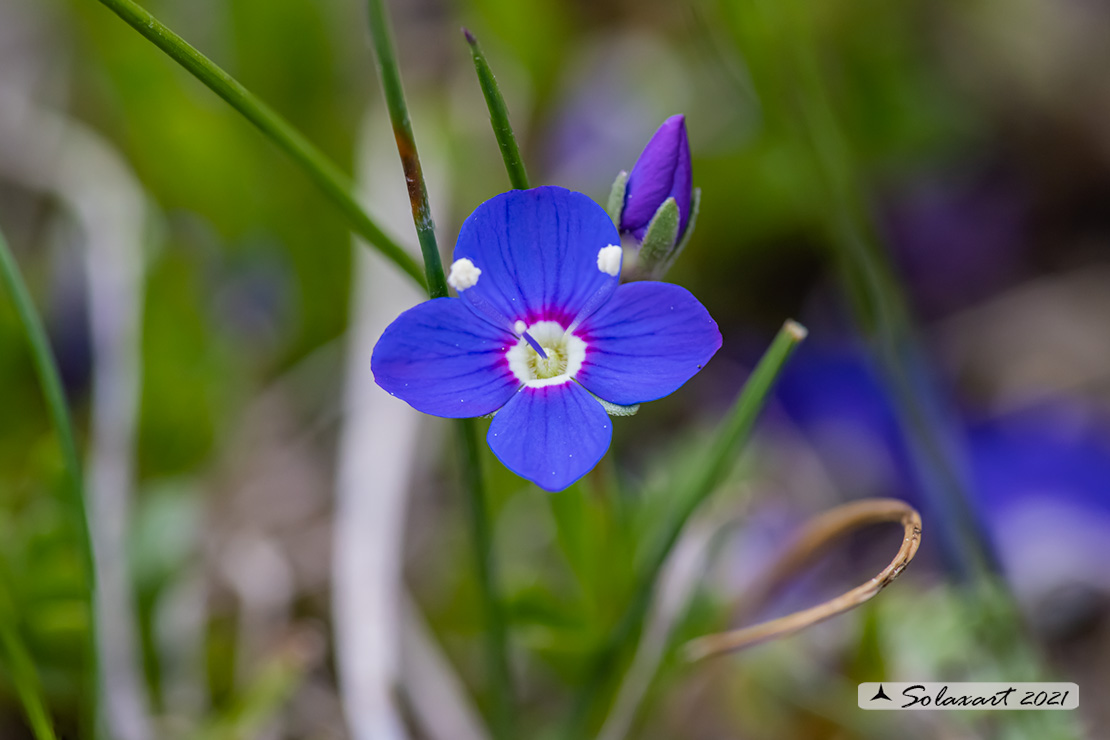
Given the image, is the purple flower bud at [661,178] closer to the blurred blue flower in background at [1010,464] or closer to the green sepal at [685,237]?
the green sepal at [685,237]

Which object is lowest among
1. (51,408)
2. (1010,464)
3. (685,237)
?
(51,408)

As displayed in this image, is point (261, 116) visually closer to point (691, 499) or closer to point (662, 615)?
point (691, 499)

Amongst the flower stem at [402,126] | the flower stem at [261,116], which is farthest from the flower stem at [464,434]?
the flower stem at [261,116]

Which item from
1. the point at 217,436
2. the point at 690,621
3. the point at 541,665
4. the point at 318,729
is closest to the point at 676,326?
the point at 690,621

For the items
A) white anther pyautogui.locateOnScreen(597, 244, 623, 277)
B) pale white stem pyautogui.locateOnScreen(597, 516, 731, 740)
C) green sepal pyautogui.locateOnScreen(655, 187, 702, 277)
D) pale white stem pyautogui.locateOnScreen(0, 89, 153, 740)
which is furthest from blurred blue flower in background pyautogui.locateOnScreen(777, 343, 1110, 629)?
pale white stem pyautogui.locateOnScreen(0, 89, 153, 740)

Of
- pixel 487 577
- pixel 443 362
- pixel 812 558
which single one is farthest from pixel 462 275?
pixel 812 558

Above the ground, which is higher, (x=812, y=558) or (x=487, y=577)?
(x=812, y=558)

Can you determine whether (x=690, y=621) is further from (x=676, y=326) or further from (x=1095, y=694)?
(x=1095, y=694)
